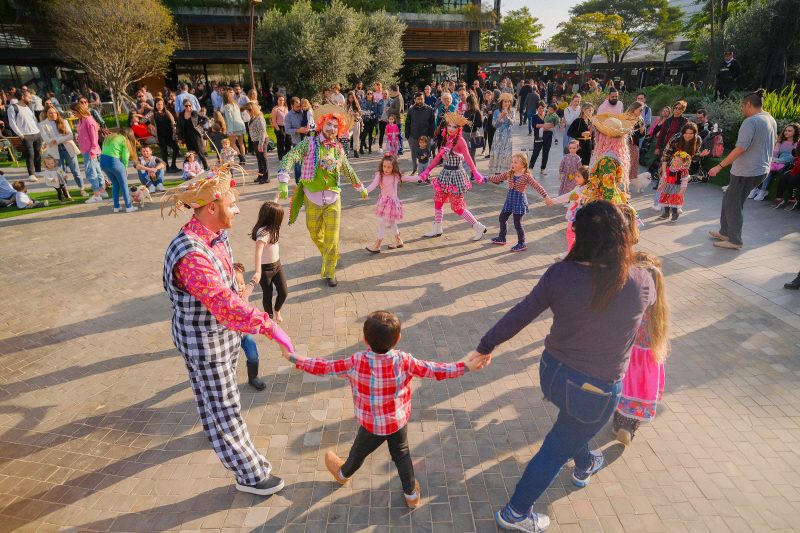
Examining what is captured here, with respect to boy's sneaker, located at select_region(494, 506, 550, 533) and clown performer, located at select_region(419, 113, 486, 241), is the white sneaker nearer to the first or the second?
clown performer, located at select_region(419, 113, 486, 241)

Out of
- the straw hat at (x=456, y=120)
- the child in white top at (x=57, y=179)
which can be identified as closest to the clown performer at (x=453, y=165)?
the straw hat at (x=456, y=120)

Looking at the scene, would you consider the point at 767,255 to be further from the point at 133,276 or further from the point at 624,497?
the point at 133,276

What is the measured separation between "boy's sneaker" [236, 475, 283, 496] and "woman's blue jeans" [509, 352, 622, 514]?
1.69 meters

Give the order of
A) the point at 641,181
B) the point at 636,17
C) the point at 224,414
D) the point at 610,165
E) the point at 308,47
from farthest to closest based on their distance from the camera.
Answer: the point at 636,17 → the point at 308,47 → the point at 641,181 → the point at 610,165 → the point at 224,414

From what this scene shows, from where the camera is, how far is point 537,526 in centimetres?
300

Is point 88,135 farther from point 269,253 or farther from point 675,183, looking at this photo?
point 675,183

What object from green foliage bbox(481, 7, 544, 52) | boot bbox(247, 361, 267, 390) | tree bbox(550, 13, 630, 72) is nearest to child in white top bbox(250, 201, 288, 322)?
boot bbox(247, 361, 267, 390)

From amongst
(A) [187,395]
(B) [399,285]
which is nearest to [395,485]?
(A) [187,395]

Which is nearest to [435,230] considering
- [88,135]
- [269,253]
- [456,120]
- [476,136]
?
[456,120]

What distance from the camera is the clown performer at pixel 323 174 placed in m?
6.13

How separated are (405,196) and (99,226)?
6.41m

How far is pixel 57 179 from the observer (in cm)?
1041

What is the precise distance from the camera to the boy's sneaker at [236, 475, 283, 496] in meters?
3.25

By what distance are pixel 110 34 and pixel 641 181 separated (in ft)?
68.3
